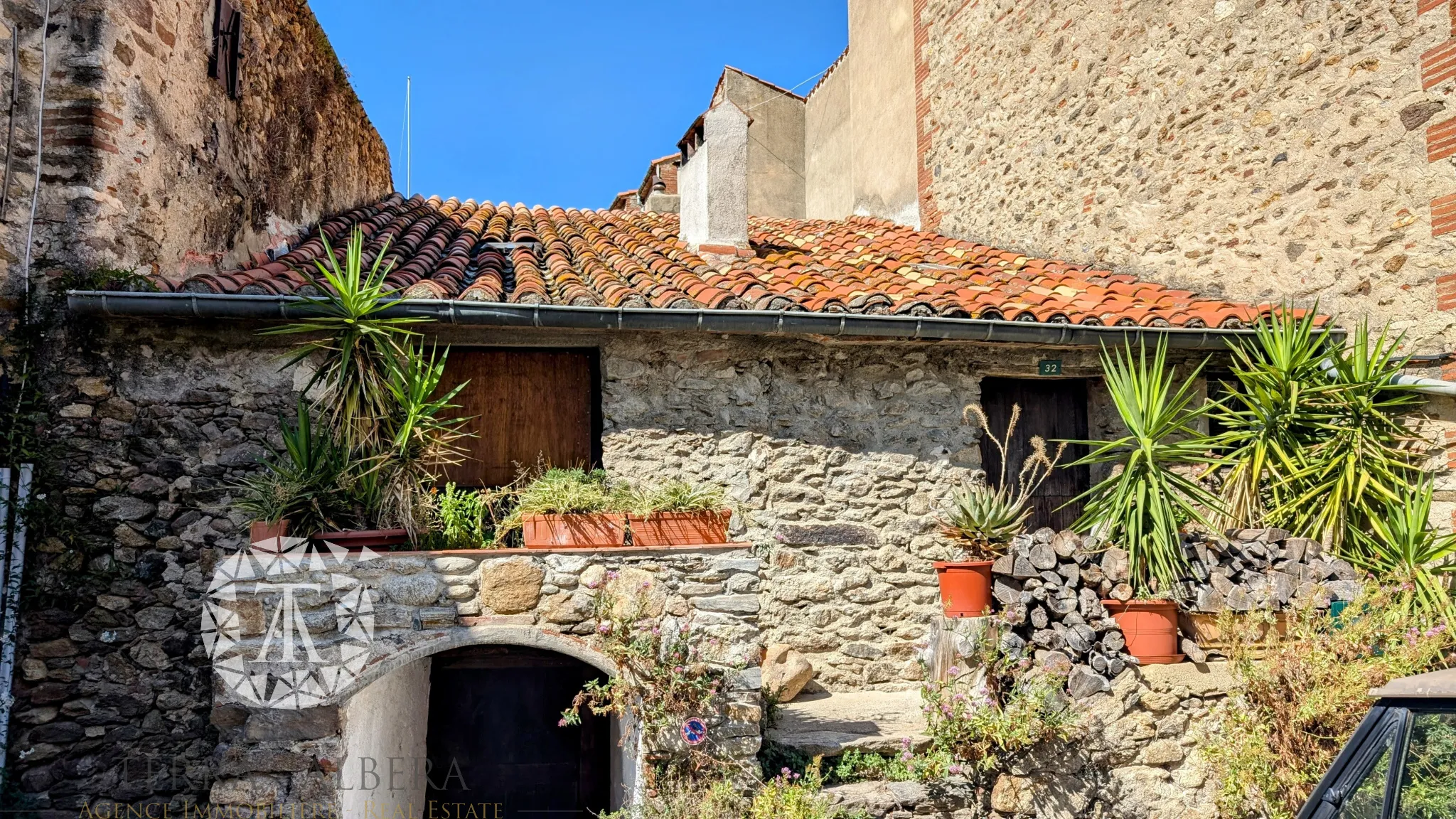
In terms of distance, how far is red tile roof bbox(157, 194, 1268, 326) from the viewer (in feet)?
21.4

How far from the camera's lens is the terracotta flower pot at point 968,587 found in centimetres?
578

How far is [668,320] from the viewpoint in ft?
20.9

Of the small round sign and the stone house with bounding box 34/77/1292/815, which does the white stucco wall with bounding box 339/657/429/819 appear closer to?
the stone house with bounding box 34/77/1292/815

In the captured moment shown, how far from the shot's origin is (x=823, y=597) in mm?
6898

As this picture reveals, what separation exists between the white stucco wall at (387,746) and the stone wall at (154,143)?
300 cm

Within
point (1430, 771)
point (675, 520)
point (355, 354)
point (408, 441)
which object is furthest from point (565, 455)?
point (1430, 771)

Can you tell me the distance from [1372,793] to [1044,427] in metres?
4.71

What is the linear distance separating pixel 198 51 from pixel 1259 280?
7677 mm

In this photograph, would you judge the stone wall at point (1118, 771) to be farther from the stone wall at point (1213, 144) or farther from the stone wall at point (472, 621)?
the stone wall at point (1213, 144)

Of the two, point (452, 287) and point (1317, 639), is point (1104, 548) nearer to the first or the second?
point (1317, 639)

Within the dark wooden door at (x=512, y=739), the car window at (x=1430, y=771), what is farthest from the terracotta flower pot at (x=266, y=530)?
the car window at (x=1430, y=771)

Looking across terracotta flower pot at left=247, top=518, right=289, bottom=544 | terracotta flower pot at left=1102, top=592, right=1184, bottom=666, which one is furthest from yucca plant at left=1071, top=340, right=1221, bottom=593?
terracotta flower pot at left=247, top=518, right=289, bottom=544

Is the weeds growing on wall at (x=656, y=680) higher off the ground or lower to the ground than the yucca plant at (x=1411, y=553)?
lower

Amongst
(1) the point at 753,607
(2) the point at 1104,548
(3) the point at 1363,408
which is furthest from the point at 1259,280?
(1) the point at 753,607
